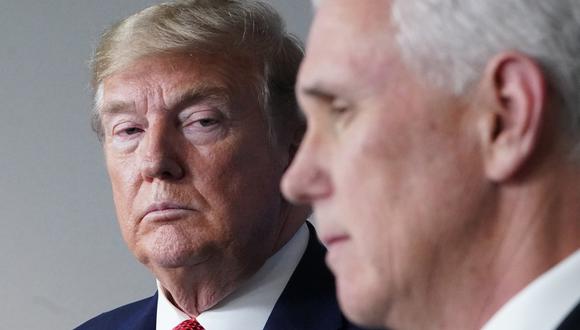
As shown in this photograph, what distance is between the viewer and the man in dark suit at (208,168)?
181cm

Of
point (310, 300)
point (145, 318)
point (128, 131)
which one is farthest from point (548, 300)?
point (145, 318)

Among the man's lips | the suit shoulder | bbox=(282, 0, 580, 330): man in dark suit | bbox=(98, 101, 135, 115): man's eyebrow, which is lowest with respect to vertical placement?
the suit shoulder

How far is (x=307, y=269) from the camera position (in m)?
1.89

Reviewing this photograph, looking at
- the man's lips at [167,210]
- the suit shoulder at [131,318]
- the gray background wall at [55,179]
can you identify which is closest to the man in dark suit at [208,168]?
the man's lips at [167,210]

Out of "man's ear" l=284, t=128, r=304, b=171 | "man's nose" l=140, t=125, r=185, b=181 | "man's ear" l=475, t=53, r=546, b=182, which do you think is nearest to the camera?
"man's ear" l=475, t=53, r=546, b=182

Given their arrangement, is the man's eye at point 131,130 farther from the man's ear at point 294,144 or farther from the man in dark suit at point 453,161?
the man in dark suit at point 453,161

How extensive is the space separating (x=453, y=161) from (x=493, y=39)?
0.31ft

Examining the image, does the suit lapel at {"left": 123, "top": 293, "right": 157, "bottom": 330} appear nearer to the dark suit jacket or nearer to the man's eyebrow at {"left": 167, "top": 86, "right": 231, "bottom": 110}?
the dark suit jacket

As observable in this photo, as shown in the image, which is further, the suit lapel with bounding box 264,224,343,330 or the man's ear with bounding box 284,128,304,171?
the man's ear with bounding box 284,128,304,171

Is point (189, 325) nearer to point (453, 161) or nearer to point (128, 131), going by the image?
point (128, 131)

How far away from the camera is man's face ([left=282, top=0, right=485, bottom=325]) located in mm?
886

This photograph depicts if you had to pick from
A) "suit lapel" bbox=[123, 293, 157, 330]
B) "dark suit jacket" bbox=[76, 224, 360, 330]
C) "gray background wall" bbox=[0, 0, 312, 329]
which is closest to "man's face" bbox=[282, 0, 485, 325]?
"dark suit jacket" bbox=[76, 224, 360, 330]

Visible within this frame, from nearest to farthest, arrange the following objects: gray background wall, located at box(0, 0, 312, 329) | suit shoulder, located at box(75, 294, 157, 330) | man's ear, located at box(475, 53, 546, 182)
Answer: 1. man's ear, located at box(475, 53, 546, 182)
2. suit shoulder, located at box(75, 294, 157, 330)
3. gray background wall, located at box(0, 0, 312, 329)

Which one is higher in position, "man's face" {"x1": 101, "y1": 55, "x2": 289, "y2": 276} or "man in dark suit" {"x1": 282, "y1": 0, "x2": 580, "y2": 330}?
"man in dark suit" {"x1": 282, "y1": 0, "x2": 580, "y2": 330}
